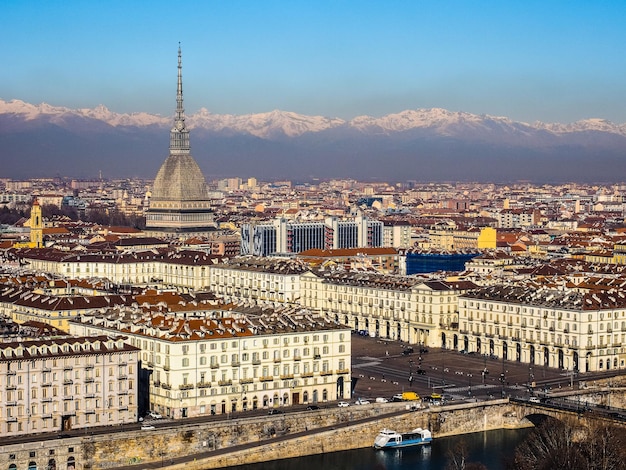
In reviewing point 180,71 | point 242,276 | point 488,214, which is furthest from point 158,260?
point 488,214

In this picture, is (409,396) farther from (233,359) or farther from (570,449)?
(570,449)

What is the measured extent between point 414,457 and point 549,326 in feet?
55.1

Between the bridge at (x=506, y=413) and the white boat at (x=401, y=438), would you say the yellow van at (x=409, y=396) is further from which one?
the white boat at (x=401, y=438)

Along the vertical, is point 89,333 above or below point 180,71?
below

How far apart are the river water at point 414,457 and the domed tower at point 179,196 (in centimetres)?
8450

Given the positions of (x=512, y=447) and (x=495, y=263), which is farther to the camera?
(x=495, y=263)

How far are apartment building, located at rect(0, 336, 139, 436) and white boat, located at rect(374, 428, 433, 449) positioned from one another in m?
8.70

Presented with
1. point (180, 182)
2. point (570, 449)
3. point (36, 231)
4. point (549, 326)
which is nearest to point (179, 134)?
point (180, 182)

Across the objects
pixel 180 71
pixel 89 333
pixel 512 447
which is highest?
pixel 180 71

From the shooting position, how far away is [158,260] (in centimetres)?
9750

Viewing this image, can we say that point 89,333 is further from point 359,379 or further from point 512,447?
point 512,447

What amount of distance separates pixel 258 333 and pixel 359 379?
792 cm

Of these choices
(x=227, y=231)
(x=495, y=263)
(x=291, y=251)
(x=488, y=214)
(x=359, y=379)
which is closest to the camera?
(x=359, y=379)

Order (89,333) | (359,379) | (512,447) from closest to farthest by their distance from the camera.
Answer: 1. (512,447)
2. (89,333)
3. (359,379)
